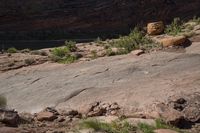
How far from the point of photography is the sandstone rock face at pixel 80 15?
70.0 feet

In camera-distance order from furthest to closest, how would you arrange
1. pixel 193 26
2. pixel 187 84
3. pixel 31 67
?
pixel 193 26 < pixel 31 67 < pixel 187 84

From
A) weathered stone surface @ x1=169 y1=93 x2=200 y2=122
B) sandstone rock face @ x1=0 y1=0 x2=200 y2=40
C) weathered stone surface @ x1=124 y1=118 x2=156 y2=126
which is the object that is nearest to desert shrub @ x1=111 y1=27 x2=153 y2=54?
sandstone rock face @ x1=0 y1=0 x2=200 y2=40

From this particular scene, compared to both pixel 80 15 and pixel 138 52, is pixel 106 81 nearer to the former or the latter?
pixel 138 52

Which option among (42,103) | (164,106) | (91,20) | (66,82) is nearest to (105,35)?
(91,20)

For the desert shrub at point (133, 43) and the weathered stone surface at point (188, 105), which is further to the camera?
the desert shrub at point (133, 43)

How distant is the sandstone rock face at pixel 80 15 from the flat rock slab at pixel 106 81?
723 cm

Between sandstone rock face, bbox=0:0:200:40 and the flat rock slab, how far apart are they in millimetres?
7231

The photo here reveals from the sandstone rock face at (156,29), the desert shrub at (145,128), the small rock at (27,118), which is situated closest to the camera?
the desert shrub at (145,128)

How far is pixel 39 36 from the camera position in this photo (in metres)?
20.9

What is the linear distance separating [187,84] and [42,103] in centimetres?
334

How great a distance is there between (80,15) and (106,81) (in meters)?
11.1

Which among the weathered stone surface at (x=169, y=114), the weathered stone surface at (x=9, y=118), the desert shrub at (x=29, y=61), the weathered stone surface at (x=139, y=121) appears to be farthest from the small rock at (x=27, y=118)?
the desert shrub at (x=29, y=61)

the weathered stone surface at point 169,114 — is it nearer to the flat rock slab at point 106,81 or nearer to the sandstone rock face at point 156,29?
the flat rock slab at point 106,81

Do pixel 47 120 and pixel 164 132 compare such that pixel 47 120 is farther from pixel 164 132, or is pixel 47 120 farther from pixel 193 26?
pixel 193 26
